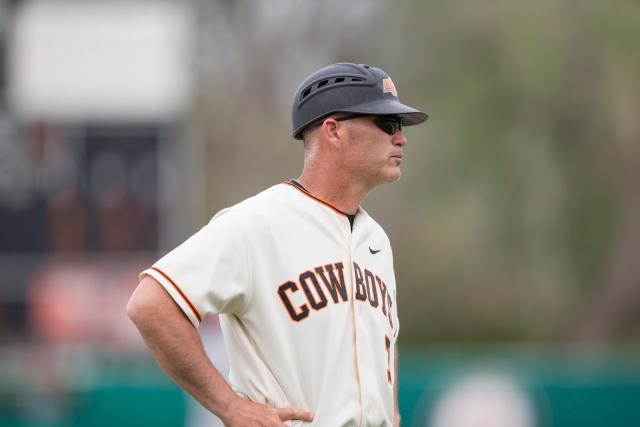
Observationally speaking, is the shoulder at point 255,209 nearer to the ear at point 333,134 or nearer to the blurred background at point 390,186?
the ear at point 333,134

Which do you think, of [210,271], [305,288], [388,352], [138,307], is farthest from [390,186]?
[138,307]

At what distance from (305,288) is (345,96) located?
60 centimetres

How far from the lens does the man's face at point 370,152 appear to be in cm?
364

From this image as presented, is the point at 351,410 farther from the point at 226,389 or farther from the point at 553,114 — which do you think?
the point at 553,114

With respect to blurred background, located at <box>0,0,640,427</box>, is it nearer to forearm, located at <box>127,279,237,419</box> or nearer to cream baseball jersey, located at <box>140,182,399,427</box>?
cream baseball jersey, located at <box>140,182,399,427</box>

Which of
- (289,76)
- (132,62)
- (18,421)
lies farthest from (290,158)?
(18,421)

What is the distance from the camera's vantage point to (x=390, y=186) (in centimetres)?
2205

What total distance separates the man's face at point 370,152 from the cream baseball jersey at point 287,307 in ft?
0.68

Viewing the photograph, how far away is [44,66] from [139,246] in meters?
1.98

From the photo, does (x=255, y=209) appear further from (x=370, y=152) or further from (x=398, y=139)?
(x=398, y=139)

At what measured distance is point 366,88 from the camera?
3617 millimetres

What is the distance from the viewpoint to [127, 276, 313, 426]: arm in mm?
3297

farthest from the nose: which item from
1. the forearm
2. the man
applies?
the forearm

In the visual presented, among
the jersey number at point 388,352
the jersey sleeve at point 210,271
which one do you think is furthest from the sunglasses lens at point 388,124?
the jersey number at point 388,352
